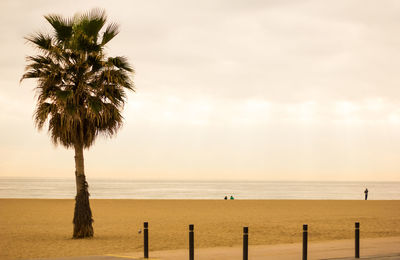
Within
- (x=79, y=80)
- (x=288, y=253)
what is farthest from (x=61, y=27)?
(x=288, y=253)

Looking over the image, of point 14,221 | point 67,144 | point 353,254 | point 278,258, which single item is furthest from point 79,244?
point 14,221

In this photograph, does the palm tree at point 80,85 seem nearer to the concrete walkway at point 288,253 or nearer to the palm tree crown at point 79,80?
the palm tree crown at point 79,80

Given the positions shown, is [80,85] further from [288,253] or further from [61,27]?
[288,253]

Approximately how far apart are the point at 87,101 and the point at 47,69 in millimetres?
1996

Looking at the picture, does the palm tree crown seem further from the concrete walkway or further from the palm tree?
the concrete walkway

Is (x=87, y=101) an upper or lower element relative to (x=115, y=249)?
upper

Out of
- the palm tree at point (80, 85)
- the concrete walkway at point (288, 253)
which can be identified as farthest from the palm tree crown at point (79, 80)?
the concrete walkway at point (288, 253)

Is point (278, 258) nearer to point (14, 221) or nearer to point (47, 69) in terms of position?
point (47, 69)

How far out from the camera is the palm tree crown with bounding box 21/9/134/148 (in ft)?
64.5

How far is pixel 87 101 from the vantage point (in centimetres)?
1997

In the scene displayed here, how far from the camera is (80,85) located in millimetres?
19938

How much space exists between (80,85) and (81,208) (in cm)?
479

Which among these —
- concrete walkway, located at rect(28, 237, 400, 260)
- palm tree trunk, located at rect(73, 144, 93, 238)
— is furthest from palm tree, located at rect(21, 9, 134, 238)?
concrete walkway, located at rect(28, 237, 400, 260)

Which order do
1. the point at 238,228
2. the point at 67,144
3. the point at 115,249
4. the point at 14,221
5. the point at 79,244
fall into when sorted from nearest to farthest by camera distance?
1. the point at 115,249
2. the point at 79,244
3. the point at 67,144
4. the point at 238,228
5. the point at 14,221
